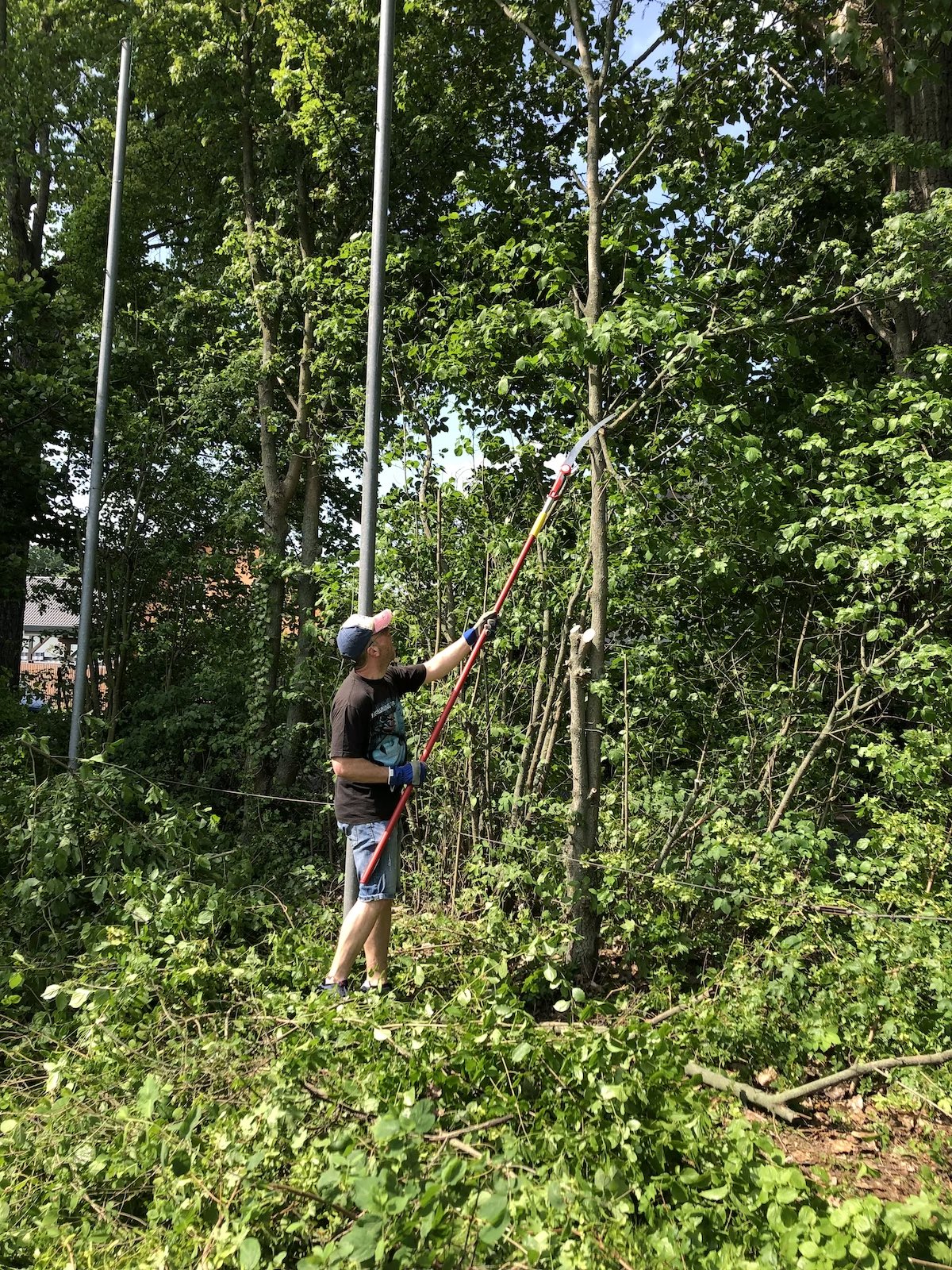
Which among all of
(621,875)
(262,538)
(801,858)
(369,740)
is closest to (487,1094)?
(369,740)

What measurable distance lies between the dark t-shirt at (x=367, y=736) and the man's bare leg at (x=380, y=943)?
43 cm

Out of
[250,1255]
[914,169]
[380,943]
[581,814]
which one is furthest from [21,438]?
[250,1255]

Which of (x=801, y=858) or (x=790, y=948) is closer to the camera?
(x=790, y=948)

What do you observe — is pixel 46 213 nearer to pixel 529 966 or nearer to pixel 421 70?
pixel 421 70

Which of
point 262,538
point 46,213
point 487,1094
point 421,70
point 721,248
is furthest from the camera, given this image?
point 46,213

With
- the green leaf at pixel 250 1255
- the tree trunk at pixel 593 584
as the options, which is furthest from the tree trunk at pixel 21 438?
the green leaf at pixel 250 1255

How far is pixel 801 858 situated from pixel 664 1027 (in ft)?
5.51

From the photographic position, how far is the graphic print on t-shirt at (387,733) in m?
3.87

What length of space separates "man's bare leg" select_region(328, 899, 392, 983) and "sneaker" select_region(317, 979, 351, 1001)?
0.01 meters

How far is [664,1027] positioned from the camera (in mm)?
3182

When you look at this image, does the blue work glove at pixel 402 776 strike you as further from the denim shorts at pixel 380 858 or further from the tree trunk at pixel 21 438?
the tree trunk at pixel 21 438

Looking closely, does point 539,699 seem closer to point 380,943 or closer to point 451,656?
point 451,656

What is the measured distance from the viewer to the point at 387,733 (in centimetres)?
391

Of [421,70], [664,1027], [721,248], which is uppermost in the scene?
[421,70]
